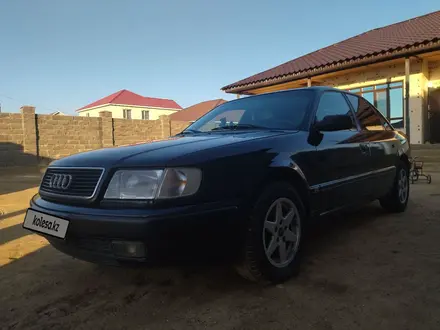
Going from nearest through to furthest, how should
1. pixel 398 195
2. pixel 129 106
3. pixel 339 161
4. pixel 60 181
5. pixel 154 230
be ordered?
pixel 154 230
pixel 60 181
pixel 339 161
pixel 398 195
pixel 129 106

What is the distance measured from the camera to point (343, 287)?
2.26 meters

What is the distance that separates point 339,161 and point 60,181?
216 cm

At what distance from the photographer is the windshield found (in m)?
2.87

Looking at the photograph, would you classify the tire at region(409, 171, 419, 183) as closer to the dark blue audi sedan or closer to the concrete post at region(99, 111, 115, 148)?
the dark blue audi sedan

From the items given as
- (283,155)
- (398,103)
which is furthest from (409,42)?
(283,155)

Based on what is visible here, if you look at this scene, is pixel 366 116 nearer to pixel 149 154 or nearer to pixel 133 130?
pixel 149 154

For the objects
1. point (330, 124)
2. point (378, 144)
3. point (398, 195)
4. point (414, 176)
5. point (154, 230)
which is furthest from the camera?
point (414, 176)

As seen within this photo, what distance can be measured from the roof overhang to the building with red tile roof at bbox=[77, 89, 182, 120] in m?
30.8

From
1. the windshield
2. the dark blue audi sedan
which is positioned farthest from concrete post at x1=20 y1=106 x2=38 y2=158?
the dark blue audi sedan

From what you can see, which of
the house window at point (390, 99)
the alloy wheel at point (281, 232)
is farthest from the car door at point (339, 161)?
the house window at point (390, 99)

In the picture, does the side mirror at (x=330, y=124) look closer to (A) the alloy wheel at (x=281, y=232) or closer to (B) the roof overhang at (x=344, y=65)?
(A) the alloy wheel at (x=281, y=232)

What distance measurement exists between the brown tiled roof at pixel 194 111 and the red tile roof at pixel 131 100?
3465 mm

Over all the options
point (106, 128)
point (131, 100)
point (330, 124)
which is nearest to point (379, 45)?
point (330, 124)

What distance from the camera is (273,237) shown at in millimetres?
2322
